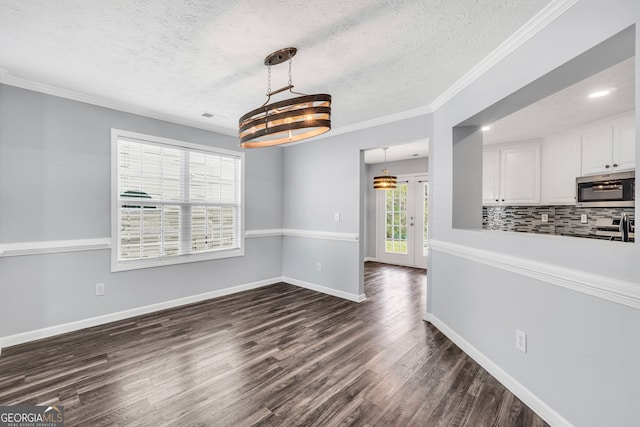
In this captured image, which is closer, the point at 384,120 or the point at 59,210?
the point at 59,210

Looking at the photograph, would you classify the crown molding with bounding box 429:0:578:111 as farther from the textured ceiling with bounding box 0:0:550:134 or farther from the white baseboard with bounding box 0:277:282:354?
the white baseboard with bounding box 0:277:282:354

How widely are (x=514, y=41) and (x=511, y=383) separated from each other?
8.14 feet

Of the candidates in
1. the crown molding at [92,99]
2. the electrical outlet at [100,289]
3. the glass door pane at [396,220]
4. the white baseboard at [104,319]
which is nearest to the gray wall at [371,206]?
the glass door pane at [396,220]

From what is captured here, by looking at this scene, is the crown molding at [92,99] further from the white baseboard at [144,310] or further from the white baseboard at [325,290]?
the white baseboard at [325,290]

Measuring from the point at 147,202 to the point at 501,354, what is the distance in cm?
413

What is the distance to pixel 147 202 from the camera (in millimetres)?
3672

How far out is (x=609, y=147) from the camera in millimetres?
3691

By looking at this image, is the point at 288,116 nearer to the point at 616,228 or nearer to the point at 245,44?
the point at 245,44

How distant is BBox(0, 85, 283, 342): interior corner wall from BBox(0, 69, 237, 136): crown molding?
0.19ft

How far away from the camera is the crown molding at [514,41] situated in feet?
5.53

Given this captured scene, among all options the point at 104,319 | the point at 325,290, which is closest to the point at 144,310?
the point at 104,319

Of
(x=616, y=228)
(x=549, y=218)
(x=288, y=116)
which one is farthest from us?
(x=549, y=218)

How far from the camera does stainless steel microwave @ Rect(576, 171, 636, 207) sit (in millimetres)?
3426

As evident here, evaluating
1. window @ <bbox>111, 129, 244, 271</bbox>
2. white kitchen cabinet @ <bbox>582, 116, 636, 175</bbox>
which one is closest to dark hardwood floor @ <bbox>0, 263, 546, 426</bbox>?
window @ <bbox>111, 129, 244, 271</bbox>
